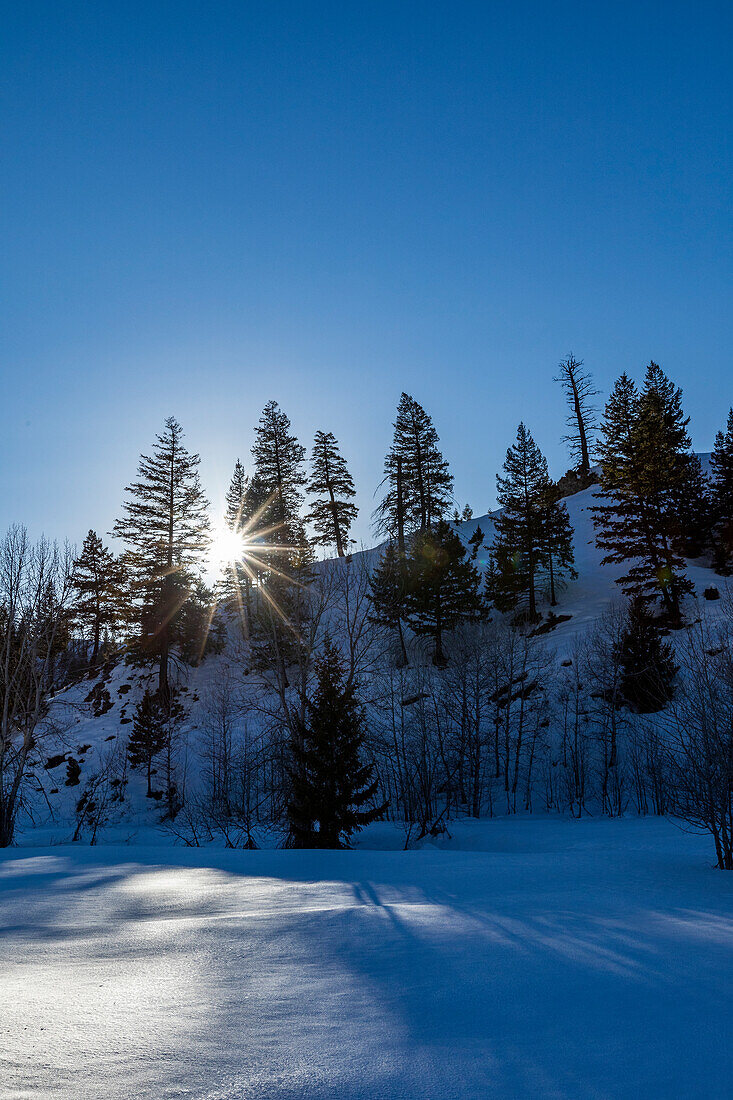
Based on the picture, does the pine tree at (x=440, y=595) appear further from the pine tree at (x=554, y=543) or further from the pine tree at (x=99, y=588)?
the pine tree at (x=99, y=588)

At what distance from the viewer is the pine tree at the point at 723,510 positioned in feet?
126

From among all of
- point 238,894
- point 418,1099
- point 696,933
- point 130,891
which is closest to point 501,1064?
point 418,1099

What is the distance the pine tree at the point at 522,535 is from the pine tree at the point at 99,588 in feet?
91.3

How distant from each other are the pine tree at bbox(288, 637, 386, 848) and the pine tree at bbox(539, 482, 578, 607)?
82.3 ft

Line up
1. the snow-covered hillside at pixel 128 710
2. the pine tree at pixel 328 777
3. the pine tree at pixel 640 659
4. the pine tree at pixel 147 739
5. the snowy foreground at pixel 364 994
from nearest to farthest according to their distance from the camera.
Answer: the snowy foreground at pixel 364 994
the pine tree at pixel 328 777
the pine tree at pixel 640 659
the snow-covered hillside at pixel 128 710
the pine tree at pixel 147 739

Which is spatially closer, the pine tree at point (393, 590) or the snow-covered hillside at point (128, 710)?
the snow-covered hillside at point (128, 710)

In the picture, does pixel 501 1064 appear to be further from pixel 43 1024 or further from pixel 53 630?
pixel 53 630

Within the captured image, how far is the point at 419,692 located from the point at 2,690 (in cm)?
1894

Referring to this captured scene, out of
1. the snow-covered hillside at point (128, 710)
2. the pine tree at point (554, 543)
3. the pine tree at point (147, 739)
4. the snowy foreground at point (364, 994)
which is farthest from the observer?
the pine tree at point (554, 543)

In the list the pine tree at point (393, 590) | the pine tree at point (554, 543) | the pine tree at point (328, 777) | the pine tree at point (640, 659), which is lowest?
the pine tree at point (328, 777)

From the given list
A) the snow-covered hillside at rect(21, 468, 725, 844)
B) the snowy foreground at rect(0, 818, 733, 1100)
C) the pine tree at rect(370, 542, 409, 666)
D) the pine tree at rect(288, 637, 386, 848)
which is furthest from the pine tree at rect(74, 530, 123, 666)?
the snowy foreground at rect(0, 818, 733, 1100)

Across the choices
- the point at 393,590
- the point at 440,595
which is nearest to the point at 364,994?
the point at 393,590

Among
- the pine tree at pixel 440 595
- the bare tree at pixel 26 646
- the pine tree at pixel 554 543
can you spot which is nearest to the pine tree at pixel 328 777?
the bare tree at pixel 26 646

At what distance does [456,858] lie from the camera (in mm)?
11461
